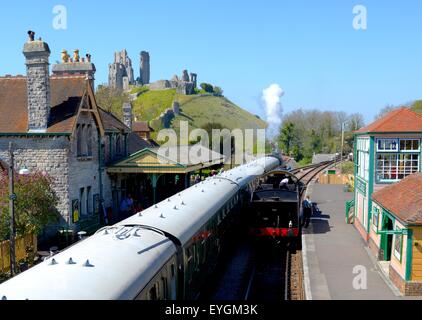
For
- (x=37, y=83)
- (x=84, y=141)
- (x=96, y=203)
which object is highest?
(x=37, y=83)

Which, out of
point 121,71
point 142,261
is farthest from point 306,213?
point 121,71

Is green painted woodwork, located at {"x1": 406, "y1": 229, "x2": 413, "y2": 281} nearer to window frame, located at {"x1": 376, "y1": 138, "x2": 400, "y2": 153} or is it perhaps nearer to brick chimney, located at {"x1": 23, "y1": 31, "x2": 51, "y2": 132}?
window frame, located at {"x1": 376, "y1": 138, "x2": 400, "y2": 153}

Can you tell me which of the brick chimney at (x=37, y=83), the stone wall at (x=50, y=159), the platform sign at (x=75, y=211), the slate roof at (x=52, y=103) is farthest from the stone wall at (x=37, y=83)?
the platform sign at (x=75, y=211)

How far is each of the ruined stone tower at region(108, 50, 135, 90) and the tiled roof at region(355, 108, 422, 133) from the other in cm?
12683

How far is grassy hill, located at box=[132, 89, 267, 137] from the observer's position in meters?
107

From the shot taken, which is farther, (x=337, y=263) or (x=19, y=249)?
(x=19, y=249)

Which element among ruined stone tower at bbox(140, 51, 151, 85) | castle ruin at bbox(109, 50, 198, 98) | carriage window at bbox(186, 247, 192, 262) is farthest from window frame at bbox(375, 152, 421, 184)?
ruined stone tower at bbox(140, 51, 151, 85)

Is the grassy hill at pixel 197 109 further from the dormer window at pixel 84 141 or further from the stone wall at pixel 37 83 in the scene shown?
the stone wall at pixel 37 83

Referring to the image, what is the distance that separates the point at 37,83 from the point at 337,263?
13.6 m

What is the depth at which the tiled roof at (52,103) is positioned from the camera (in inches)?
770

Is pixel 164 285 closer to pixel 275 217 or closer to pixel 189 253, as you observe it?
pixel 189 253

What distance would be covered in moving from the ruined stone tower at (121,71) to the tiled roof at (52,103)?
11902cm

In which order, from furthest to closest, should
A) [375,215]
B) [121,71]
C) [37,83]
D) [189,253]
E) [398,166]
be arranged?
[121,71], [37,83], [398,166], [375,215], [189,253]

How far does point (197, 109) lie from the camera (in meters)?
122
